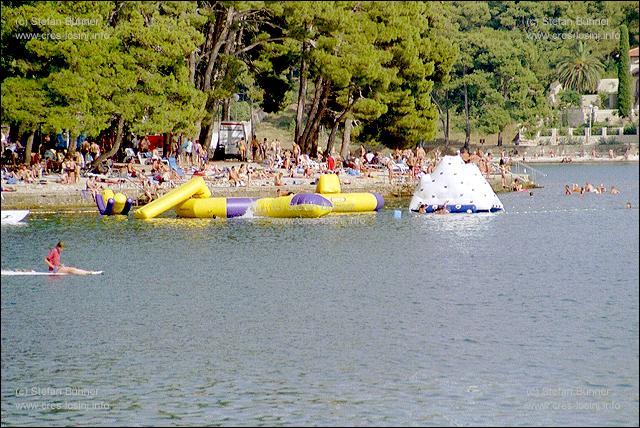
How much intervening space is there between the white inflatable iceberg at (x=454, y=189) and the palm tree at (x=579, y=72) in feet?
258

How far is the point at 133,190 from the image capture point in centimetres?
5891

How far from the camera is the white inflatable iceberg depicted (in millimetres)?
57906

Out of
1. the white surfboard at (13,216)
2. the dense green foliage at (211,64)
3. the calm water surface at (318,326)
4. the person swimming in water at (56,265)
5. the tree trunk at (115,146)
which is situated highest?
the dense green foliage at (211,64)

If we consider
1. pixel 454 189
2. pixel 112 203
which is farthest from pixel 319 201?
pixel 112 203

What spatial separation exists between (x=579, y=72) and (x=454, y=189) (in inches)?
3179

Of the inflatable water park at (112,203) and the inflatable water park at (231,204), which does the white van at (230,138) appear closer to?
the inflatable water park at (231,204)

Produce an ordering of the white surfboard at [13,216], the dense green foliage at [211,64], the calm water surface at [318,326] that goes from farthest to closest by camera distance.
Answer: the dense green foliage at [211,64]
the white surfboard at [13,216]
the calm water surface at [318,326]

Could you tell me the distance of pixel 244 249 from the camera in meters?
48.1

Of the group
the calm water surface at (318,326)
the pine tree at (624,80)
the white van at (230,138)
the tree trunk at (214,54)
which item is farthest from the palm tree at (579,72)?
the calm water surface at (318,326)

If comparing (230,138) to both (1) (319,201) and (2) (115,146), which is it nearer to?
(2) (115,146)

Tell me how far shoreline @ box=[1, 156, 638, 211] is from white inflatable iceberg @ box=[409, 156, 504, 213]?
6434mm

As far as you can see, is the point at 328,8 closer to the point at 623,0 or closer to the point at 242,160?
the point at 242,160

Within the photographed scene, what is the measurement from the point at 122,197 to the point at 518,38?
81.1m

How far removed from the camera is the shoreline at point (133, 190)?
5600 centimetres
